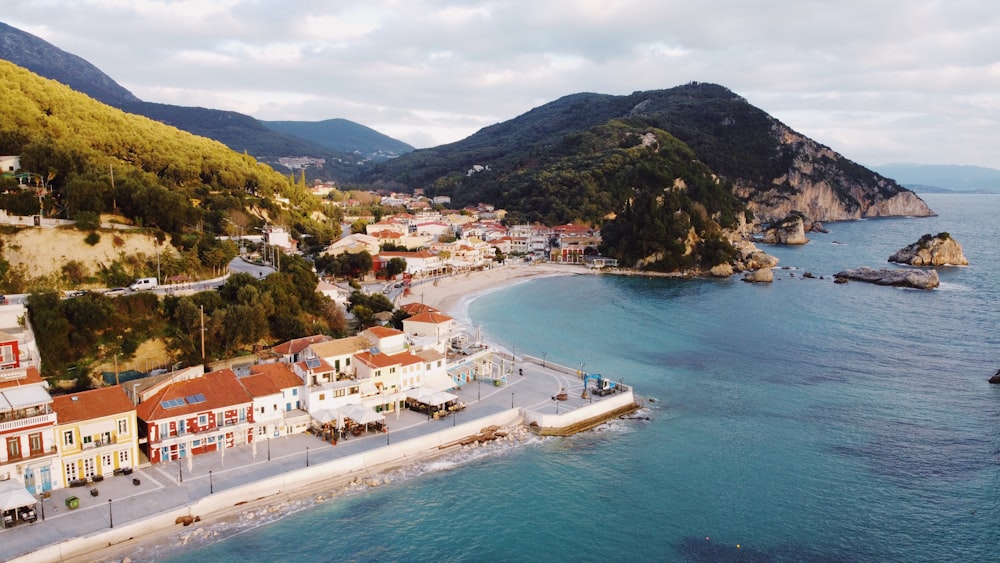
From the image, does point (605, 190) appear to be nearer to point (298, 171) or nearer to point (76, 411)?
point (76, 411)

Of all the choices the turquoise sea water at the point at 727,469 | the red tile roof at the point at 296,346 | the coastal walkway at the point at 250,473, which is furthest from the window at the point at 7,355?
the turquoise sea water at the point at 727,469

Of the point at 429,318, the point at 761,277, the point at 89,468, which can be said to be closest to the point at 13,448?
the point at 89,468

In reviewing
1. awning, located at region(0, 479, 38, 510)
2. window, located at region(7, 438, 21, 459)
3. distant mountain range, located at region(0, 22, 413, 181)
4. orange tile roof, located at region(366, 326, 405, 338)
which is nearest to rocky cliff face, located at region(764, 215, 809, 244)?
orange tile roof, located at region(366, 326, 405, 338)

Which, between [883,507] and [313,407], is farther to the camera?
[313,407]

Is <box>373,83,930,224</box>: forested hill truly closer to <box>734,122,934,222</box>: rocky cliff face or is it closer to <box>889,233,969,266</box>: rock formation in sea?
<box>734,122,934,222</box>: rocky cliff face

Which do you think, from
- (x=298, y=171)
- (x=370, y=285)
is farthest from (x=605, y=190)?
(x=298, y=171)
